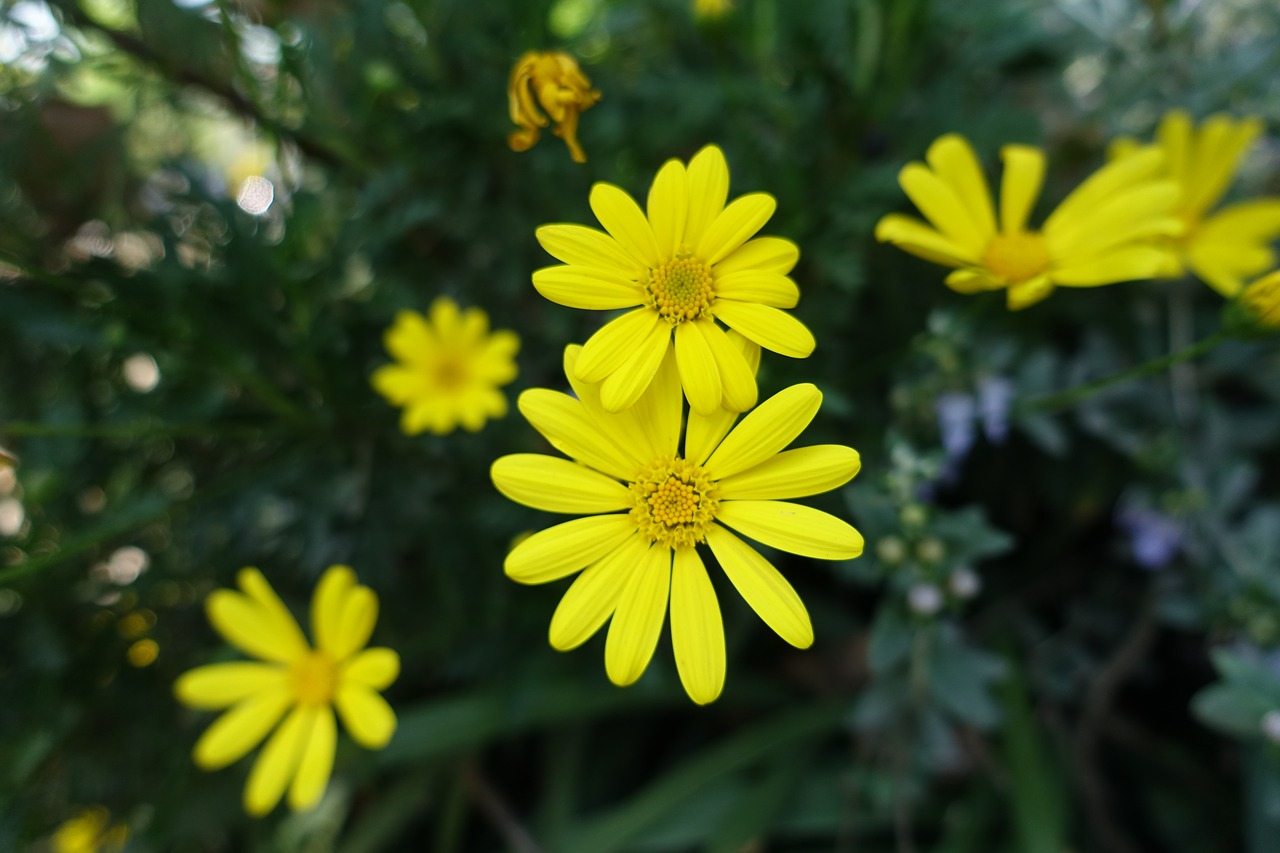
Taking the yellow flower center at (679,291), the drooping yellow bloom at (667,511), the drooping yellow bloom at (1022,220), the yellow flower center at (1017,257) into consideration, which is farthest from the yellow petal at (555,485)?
the yellow flower center at (1017,257)

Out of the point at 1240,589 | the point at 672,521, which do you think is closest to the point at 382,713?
the point at 672,521

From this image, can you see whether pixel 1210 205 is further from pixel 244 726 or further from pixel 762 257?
pixel 244 726

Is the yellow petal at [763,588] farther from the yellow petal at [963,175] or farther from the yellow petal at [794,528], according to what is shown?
the yellow petal at [963,175]

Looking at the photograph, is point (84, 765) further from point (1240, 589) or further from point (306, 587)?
point (1240, 589)

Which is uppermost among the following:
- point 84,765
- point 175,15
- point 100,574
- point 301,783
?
point 175,15

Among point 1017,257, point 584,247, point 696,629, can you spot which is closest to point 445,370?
point 584,247

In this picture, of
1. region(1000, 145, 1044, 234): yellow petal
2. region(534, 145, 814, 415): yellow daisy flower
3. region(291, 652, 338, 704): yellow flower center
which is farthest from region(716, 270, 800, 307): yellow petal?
region(291, 652, 338, 704): yellow flower center
